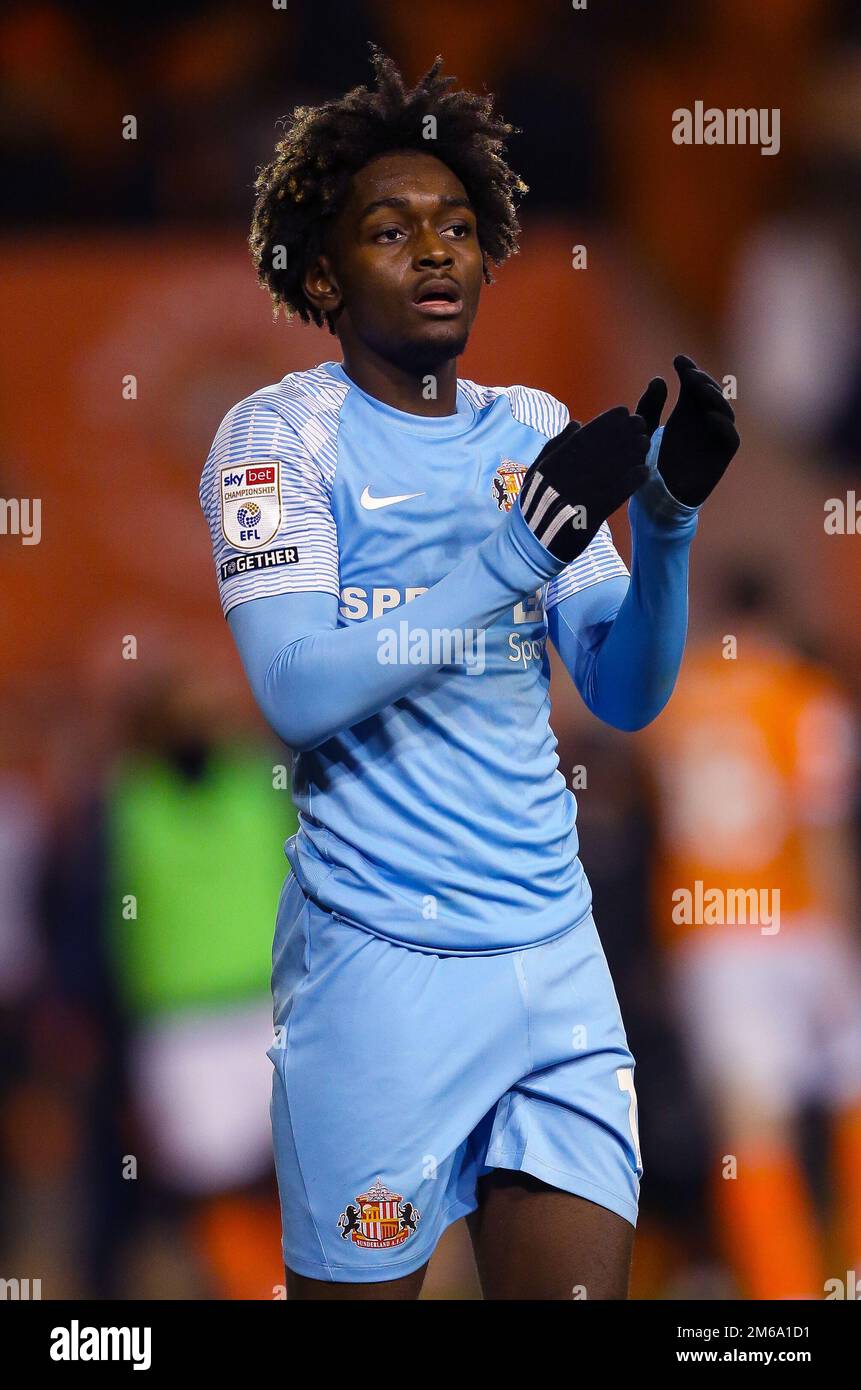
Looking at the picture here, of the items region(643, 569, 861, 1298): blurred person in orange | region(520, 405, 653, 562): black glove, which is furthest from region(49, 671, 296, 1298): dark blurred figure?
region(520, 405, 653, 562): black glove

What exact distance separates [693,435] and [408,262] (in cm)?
38

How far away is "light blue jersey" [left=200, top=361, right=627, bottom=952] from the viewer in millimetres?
1647

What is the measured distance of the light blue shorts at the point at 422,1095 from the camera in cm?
162

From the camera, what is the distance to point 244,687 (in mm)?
3029

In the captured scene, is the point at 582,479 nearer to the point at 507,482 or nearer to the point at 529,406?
the point at 507,482

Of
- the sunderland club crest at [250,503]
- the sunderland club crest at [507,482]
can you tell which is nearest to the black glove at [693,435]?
the sunderland club crest at [507,482]

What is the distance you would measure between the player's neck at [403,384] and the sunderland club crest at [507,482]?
0.11 metres

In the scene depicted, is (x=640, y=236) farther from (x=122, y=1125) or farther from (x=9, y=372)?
(x=122, y=1125)

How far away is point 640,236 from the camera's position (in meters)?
3.01

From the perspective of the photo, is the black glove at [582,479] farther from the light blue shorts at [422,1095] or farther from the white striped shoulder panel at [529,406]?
the light blue shorts at [422,1095]

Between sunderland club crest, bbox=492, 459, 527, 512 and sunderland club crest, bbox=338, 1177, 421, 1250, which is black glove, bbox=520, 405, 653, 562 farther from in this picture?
sunderland club crest, bbox=338, 1177, 421, 1250

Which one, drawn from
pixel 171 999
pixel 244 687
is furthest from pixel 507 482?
pixel 171 999
